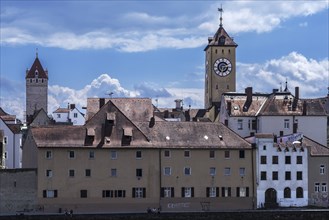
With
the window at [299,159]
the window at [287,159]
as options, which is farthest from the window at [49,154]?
the window at [299,159]

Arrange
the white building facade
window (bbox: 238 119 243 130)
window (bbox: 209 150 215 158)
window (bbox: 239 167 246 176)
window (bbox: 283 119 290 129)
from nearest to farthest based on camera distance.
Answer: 1. window (bbox: 209 150 215 158)
2. window (bbox: 239 167 246 176)
3. the white building facade
4. window (bbox: 283 119 290 129)
5. window (bbox: 238 119 243 130)

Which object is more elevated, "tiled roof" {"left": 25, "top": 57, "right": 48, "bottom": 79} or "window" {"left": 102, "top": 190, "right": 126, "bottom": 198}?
"tiled roof" {"left": 25, "top": 57, "right": 48, "bottom": 79}

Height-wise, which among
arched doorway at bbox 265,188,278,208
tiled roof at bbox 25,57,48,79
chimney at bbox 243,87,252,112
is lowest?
arched doorway at bbox 265,188,278,208

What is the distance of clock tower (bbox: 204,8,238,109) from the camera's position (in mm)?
140500

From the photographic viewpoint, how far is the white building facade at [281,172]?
299ft

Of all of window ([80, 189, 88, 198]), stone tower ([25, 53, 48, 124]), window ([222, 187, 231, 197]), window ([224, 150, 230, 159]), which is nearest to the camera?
window ([80, 189, 88, 198])

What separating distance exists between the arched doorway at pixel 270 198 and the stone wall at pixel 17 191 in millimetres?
26885

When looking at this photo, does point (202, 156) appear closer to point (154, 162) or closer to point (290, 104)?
point (154, 162)

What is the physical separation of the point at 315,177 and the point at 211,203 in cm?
1345

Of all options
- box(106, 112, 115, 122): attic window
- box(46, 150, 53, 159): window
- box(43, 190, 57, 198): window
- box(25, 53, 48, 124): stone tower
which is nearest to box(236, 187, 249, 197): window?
box(106, 112, 115, 122): attic window

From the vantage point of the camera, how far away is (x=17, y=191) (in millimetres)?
83688

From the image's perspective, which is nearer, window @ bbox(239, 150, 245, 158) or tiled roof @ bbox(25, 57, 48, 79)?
window @ bbox(239, 150, 245, 158)

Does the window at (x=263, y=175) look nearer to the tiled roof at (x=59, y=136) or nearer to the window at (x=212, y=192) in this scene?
the window at (x=212, y=192)

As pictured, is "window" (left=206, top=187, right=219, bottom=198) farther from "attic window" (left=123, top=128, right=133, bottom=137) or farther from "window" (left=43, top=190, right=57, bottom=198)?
"window" (left=43, top=190, right=57, bottom=198)
